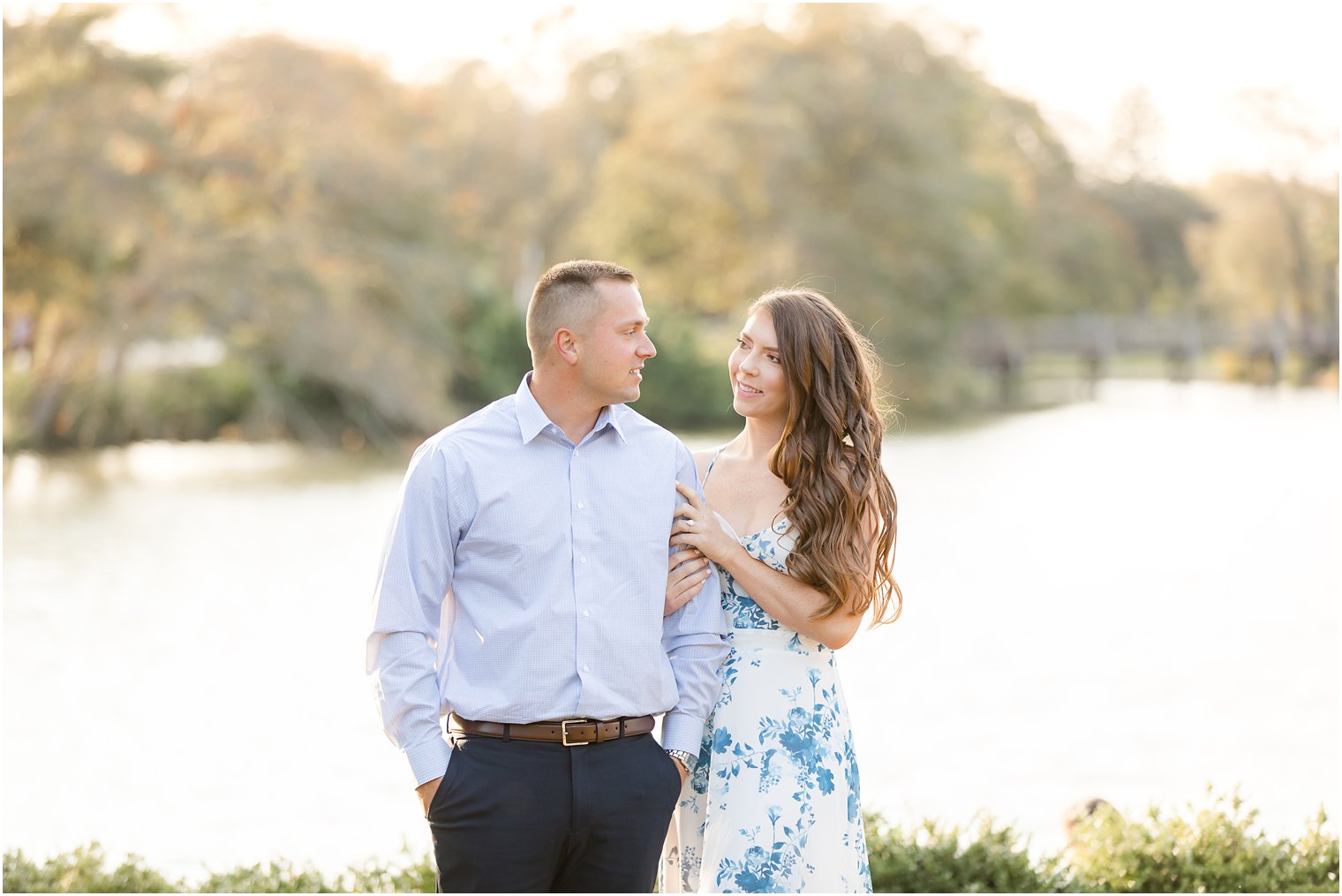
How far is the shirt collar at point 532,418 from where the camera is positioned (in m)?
3.04

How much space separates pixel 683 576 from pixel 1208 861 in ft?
8.06

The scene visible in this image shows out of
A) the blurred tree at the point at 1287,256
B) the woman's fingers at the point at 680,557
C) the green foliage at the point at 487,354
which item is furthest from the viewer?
the blurred tree at the point at 1287,256

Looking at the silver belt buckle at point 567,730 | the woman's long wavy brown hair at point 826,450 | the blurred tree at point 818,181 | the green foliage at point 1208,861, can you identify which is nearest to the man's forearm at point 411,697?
the silver belt buckle at point 567,730

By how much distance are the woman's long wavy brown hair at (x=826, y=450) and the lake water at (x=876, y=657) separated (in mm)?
2244

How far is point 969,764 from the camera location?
30.8ft

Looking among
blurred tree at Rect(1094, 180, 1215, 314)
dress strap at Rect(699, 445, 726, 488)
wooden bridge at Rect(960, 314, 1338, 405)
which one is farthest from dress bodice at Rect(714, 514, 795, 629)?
blurred tree at Rect(1094, 180, 1215, 314)

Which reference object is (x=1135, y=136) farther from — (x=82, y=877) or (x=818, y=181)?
(x=82, y=877)

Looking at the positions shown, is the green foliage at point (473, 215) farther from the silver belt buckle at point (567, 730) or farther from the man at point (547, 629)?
the silver belt buckle at point (567, 730)

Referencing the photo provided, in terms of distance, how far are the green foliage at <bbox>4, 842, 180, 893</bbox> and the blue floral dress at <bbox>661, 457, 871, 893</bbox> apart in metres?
2.20

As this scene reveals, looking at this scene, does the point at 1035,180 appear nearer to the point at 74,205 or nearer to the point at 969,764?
the point at 74,205

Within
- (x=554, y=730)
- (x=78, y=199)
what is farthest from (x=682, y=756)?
(x=78, y=199)

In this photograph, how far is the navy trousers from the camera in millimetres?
2871

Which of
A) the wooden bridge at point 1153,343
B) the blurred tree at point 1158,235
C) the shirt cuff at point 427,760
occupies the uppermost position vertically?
the blurred tree at point 1158,235

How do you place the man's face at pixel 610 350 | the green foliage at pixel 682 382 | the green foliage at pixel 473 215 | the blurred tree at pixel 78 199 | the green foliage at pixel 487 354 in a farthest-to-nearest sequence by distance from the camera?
1. the green foliage at pixel 682 382
2. the green foliage at pixel 487 354
3. the green foliage at pixel 473 215
4. the blurred tree at pixel 78 199
5. the man's face at pixel 610 350
